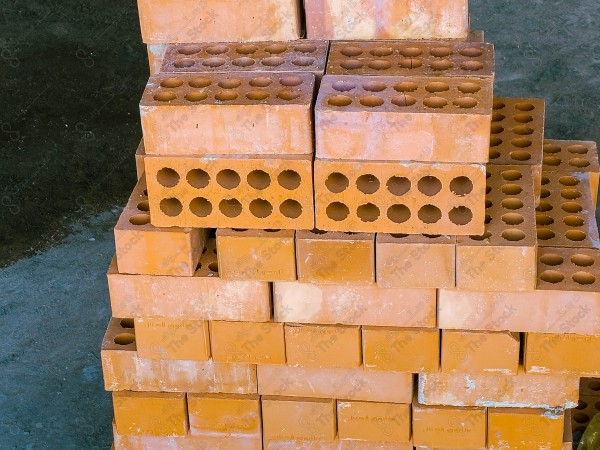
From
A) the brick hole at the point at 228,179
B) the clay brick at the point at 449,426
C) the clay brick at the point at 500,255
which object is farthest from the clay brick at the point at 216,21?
the clay brick at the point at 449,426

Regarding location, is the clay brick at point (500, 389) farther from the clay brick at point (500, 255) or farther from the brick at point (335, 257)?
the brick at point (335, 257)

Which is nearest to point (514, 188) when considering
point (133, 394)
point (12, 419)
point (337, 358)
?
point (337, 358)

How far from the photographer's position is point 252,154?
4.67m

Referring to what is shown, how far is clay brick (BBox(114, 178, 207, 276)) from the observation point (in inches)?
191

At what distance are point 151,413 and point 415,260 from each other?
5.45ft

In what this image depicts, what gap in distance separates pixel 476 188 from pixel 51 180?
533cm

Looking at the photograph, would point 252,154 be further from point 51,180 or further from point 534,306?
point 51,180

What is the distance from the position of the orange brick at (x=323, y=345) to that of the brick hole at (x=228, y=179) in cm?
74

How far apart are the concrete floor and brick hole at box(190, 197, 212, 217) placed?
7.10 feet

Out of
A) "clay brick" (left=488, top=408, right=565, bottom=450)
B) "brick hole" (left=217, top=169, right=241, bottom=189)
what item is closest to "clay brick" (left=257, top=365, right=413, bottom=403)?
"clay brick" (left=488, top=408, right=565, bottom=450)

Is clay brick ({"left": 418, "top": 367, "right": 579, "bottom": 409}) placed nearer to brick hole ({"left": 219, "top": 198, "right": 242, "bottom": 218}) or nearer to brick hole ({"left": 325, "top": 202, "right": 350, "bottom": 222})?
brick hole ({"left": 325, "top": 202, "right": 350, "bottom": 222})

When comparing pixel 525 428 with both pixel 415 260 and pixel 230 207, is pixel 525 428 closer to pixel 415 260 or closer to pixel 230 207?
pixel 415 260

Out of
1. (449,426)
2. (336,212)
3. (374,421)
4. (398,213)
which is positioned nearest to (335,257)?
(336,212)

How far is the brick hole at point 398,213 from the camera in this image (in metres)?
4.73
